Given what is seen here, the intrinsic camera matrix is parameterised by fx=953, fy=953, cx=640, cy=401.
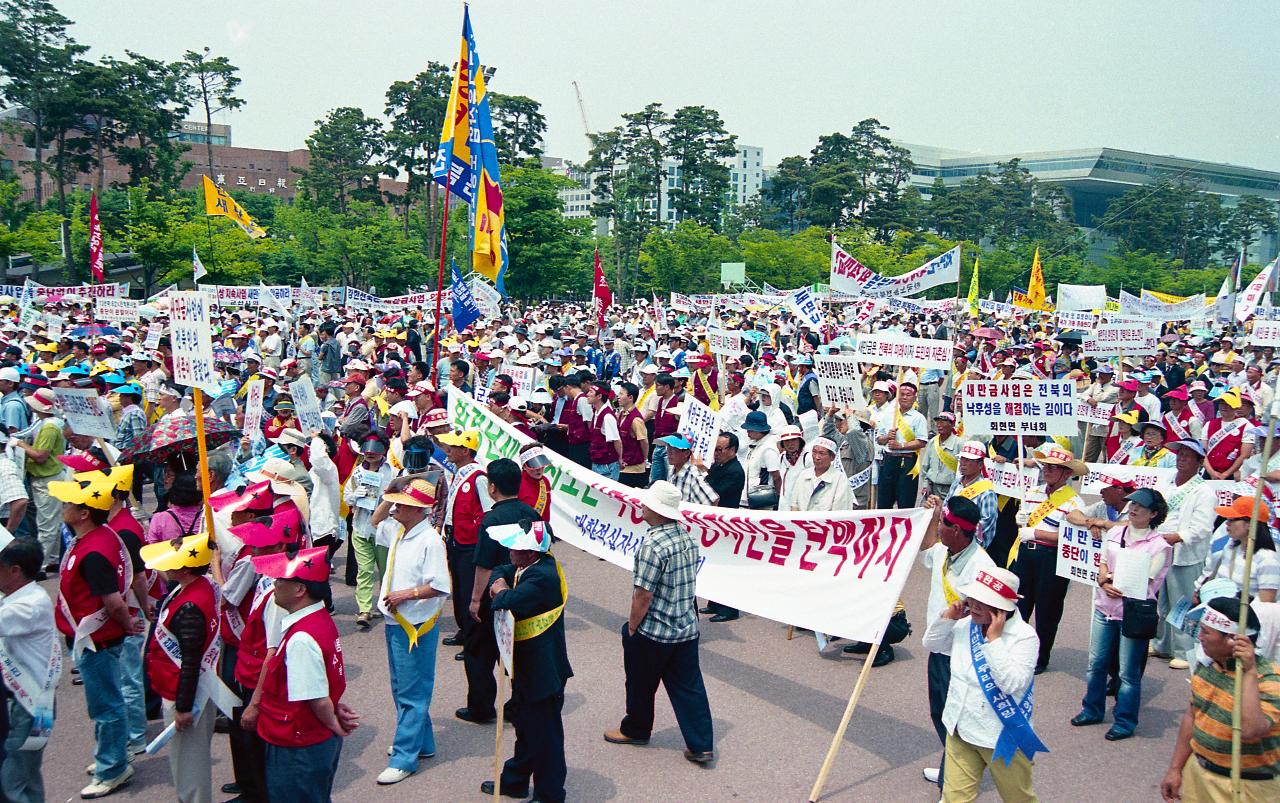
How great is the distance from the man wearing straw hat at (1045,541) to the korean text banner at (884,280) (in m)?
14.7

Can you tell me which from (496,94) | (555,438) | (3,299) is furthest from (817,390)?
(496,94)

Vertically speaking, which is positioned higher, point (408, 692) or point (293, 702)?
point (293, 702)

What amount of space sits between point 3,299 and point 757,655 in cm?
2486

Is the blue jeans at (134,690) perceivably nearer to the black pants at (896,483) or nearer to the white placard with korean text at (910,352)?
the black pants at (896,483)

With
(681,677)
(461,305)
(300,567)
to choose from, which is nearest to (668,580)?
(681,677)

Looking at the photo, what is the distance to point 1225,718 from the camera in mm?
4066

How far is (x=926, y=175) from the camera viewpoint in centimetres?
15238

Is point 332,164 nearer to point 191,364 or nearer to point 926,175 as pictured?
point 191,364

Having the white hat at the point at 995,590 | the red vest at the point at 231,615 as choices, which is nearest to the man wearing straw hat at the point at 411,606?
the red vest at the point at 231,615

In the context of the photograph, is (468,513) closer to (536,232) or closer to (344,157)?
(536,232)

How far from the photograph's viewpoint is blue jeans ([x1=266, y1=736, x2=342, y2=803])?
4.28m

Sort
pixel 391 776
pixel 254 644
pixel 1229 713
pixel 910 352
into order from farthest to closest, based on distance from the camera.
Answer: pixel 910 352 < pixel 391 776 < pixel 254 644 < pixel 1229 713

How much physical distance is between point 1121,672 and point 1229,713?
2.37 meters

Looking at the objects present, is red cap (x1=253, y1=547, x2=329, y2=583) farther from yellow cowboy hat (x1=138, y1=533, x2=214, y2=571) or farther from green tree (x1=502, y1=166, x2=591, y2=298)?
green tree (x1=502, y1=166, x2=591, y2=298)
